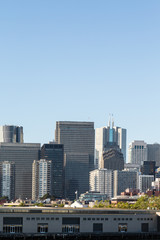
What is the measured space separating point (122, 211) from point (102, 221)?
7659 millimetres

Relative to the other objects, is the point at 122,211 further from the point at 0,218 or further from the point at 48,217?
the point at 0,218

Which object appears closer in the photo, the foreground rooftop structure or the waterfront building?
the waterfront building

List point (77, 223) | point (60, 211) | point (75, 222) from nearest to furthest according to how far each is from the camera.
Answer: point (77, 223) → point (75, 222) → point (60, 211)

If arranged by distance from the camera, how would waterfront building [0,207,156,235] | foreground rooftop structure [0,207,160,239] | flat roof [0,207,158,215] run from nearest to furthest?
waterfront building [0,207,156,235]
foreground rooftop structure [0,207,160,239]
flat roof [0,207,158,215]

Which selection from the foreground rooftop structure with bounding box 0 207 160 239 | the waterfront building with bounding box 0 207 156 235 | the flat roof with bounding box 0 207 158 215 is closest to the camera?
the waterfront building with bounding box 0 207 156 235

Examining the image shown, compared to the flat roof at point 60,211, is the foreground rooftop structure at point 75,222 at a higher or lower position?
lower

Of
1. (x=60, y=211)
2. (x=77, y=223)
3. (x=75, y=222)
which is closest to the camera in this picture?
(x=77, y=223)

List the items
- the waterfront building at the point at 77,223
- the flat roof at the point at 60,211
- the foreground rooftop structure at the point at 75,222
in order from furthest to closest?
the flat roof at the point at 60,211 < the foreground rooftop structure at the point at 75,222 < the waterfront building at the point at 77,223

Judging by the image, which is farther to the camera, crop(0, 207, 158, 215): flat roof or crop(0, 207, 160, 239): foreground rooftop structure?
crop(0, 207, 158, 215): flat roof

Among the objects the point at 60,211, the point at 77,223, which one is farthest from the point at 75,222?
the point at 60,211

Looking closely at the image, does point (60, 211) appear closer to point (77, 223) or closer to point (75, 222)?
point (75, 222)

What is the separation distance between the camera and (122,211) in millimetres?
164125

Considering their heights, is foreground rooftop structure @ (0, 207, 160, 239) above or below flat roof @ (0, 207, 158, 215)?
below

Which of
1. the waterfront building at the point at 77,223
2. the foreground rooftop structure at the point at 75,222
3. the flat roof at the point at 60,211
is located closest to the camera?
the waterfront building at the point at 77,223
